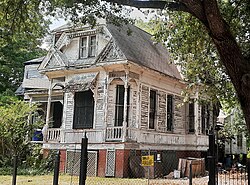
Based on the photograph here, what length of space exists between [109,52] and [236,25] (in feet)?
25.8

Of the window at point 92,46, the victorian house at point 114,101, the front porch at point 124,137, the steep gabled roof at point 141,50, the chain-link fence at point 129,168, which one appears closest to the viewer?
the chain-link fence at point 129,168

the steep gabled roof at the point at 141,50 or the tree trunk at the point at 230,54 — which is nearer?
the tree trunk at the point at 230,54

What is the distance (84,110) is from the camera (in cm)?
2041

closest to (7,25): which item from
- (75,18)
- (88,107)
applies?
(75,18)

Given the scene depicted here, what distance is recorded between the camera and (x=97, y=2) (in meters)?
10.6

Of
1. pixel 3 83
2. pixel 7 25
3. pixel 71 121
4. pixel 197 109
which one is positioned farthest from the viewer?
pixel 3 83

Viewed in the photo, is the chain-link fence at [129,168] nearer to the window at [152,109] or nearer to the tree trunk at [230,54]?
the window at [152,109]

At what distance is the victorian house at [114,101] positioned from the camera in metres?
18.2

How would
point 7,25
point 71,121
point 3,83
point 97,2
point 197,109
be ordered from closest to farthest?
point 97,2 → point 7,25 → point 71,121 → point 197,109 → point 3,83

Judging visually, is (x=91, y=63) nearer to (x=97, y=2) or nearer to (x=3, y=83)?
(x=97, y=2)

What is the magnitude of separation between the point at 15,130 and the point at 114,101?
5515mm

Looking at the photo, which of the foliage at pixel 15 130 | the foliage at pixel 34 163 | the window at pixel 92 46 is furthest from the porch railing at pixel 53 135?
the window at pixel 92 46

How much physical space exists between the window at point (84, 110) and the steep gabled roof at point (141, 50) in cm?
349

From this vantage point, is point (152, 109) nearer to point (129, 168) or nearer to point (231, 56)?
point (129, 168)
